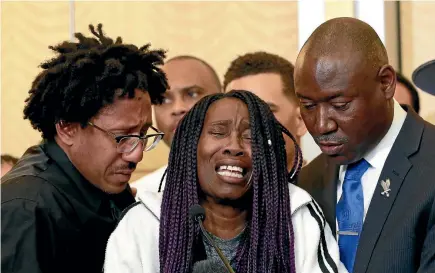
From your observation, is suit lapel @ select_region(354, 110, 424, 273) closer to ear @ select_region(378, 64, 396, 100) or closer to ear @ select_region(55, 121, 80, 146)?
ear @ select_region(378, 64, 396, 100)

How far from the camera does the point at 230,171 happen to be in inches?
86.5

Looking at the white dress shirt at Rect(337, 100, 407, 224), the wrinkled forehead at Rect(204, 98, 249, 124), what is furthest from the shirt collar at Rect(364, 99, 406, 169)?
the wrinkled forehead at Rect(204, 98, 249, 124)

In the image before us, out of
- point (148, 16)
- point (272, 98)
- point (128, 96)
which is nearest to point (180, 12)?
point (148, 16)

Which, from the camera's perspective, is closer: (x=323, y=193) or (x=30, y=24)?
(x=323, y=193)

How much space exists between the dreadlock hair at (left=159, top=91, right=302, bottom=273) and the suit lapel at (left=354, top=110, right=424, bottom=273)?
9.2 inches

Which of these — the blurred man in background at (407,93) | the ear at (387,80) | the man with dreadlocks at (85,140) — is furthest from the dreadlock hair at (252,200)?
the blurred man in background at (407,93)

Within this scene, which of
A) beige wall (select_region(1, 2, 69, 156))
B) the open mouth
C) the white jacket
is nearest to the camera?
the white jacket

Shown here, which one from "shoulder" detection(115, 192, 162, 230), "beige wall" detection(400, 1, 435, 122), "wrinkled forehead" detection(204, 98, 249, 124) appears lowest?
"shoulder" detection(115, 192, 162, 230)

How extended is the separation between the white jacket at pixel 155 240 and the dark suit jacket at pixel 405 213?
0.36ft

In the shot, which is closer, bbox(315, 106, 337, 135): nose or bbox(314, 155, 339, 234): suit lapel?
bbox(315, 106, 337, 135): nose

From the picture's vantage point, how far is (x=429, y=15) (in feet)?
13.3

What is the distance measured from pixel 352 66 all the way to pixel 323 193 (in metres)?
0.48

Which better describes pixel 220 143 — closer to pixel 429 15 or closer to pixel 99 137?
pixel 99 137

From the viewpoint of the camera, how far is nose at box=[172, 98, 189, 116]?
3408mm
